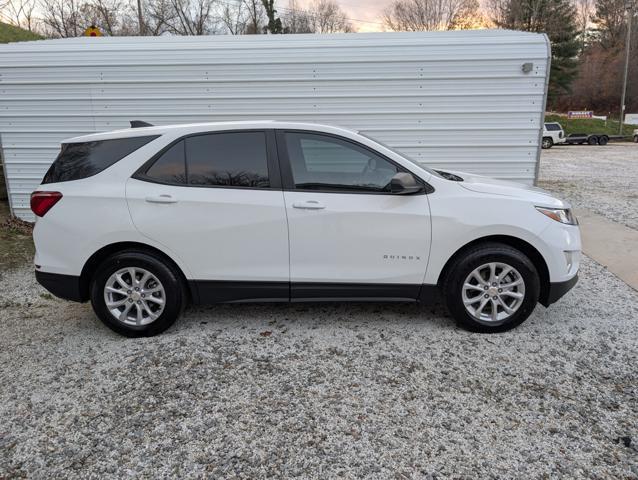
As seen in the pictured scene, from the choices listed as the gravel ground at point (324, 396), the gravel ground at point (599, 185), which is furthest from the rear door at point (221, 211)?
the gravel ground at point (599, 185)

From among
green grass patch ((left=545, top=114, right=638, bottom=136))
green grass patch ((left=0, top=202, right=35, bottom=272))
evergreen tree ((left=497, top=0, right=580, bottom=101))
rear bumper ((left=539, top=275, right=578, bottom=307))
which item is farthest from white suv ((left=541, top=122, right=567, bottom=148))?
green grass patch ((left=0, top=202, right=35, bottom=272))

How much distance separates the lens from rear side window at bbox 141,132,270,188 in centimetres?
383

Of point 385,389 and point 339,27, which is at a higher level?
point 339,27

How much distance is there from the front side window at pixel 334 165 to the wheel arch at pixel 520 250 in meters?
0.78

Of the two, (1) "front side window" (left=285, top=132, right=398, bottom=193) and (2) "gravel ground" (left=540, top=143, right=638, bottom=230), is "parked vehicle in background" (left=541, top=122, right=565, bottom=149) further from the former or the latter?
(1) "front side window" (left=285, top=132, right=398, bottom=193)

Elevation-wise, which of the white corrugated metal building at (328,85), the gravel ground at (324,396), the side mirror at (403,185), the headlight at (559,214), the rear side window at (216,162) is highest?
the white corrugated metal building at (328,85)

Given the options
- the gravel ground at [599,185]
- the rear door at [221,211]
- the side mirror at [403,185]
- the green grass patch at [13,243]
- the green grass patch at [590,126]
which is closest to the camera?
the side mirror at [403,185]

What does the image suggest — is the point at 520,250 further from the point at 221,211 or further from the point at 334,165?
the point at 221,211

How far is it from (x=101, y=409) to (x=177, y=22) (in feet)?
145

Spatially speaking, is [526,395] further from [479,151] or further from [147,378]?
[479,151]

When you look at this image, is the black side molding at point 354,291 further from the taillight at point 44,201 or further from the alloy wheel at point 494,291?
the taillight at point 44,201

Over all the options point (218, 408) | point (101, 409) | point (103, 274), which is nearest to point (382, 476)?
point (218, 408)

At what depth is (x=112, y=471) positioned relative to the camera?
249cm

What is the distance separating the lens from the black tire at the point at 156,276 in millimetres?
3812
